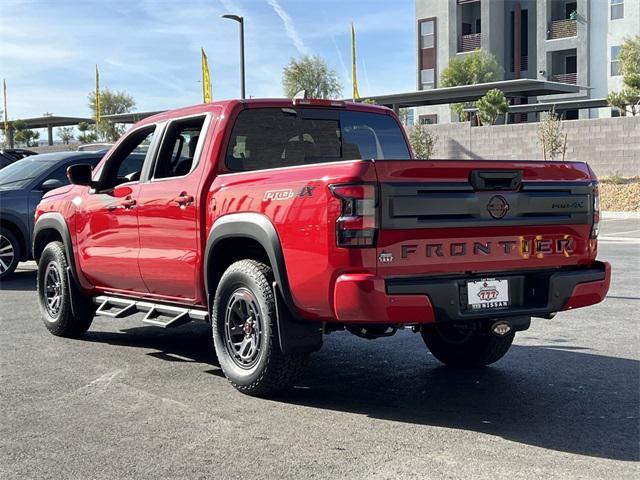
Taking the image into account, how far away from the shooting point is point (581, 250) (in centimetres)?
564

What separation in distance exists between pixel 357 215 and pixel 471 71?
156 feet

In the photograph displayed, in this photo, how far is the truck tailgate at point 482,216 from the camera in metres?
4.88

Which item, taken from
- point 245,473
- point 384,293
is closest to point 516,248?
point 384,293

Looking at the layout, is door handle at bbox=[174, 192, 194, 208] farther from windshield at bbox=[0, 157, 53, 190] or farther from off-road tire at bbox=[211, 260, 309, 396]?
windshield at bbox=[0, 157, 53, 190]

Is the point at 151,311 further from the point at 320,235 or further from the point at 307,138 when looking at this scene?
the point at 320,235

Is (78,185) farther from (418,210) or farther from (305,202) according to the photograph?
(418,210)

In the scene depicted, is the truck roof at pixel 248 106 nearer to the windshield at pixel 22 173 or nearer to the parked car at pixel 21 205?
the parked car at pixel 21 205

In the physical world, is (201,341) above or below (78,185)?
below

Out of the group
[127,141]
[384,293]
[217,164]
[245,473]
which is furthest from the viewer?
[127,141]

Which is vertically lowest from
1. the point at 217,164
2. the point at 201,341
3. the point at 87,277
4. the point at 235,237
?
the point at 201,341

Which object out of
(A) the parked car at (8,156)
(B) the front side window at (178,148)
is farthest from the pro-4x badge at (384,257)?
(A) the parked car at (8,156)

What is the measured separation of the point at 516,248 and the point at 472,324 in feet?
2.55

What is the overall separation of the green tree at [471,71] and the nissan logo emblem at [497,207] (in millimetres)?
45238

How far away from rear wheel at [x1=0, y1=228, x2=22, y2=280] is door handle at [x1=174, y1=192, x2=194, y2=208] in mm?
6760
